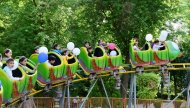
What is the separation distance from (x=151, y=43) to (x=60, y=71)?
3391 mm

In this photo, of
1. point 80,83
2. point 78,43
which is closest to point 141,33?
point 78,43

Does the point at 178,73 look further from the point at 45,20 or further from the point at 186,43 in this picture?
the point at 45,20

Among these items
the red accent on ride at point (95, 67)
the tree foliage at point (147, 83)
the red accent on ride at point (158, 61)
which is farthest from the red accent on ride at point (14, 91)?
the tree foliage at point (147, 83)

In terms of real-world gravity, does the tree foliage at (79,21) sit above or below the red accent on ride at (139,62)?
above

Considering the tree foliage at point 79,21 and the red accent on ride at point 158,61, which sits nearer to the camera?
the red accent on ride at point 158,61

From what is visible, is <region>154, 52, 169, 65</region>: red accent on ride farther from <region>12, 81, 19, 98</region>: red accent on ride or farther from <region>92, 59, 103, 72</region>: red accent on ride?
<region>12, 81, 19, 98</region>: red accent on ride

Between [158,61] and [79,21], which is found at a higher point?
[79,21]

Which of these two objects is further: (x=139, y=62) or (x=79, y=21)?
(x=79, y=21)

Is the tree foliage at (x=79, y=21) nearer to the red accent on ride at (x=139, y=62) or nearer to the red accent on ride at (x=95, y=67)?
the red accent on ride at (x=139, y=62)

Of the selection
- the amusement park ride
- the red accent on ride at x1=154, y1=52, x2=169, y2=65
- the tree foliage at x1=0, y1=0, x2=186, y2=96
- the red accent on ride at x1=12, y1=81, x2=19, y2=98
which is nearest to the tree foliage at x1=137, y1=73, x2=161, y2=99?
the tree foliage at x1=0, y1=0, x2=186, y2=96

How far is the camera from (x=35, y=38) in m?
16.9

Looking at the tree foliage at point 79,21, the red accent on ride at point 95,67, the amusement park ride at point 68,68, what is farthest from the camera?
the tree foliage at point 79,21

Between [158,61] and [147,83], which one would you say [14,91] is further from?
[147,83]

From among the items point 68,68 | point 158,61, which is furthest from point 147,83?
point 68,68
